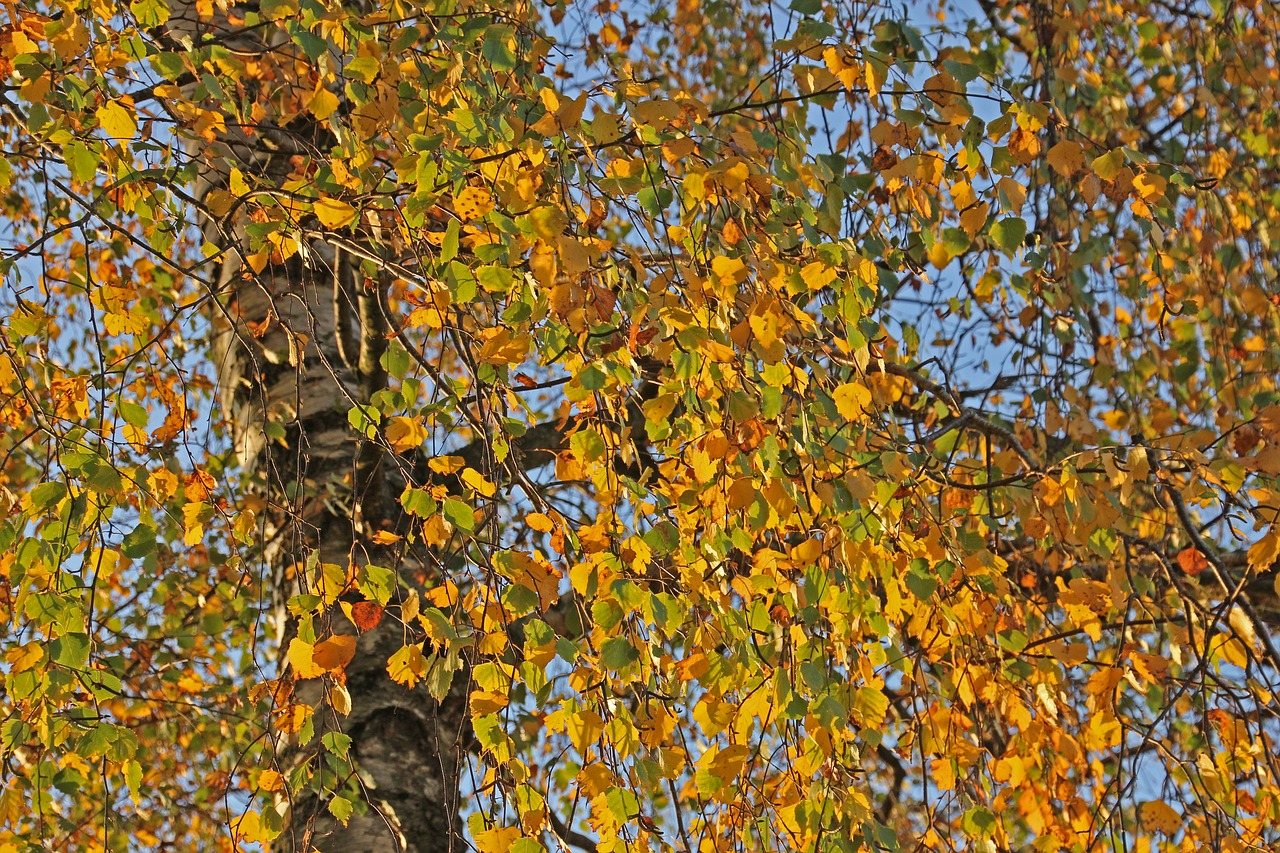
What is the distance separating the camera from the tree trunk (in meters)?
1.96

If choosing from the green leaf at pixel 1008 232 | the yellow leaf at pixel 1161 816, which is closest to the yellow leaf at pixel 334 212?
the green leaf at pixel 1008 232

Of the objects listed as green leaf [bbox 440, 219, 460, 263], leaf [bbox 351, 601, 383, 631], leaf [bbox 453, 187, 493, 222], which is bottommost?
leaf [bbox 351, 601, 383, 631]

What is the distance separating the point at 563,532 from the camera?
63.4 inches

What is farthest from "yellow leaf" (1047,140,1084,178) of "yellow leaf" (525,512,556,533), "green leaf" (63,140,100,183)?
"green leaf" (63,140,100,183)

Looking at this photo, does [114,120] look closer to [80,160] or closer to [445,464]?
[80,160]

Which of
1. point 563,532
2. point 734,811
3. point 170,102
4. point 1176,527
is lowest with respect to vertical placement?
point 734,811

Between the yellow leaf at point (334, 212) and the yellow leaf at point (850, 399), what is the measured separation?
756mm

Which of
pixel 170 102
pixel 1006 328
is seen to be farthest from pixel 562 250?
pixel 1006 328

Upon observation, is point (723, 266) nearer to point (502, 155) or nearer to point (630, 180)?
point (630, 180)

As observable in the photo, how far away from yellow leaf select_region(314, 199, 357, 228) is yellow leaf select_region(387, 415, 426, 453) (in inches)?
11.2

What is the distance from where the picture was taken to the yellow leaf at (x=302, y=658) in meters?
1.42

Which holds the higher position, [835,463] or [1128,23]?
[1128,23]

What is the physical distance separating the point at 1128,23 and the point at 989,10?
0.47 meters

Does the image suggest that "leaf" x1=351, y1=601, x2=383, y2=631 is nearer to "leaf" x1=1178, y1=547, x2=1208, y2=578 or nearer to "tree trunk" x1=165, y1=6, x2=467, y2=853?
"tree trunk" x1=165, y1=6, x2=467, y2=853
